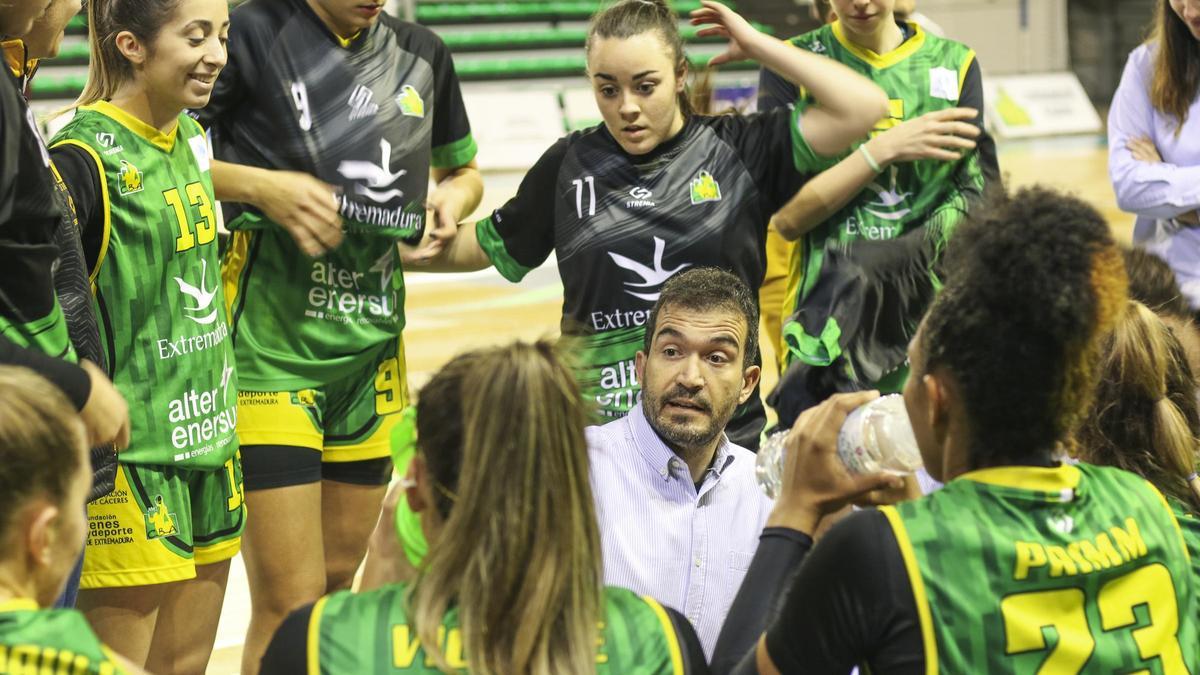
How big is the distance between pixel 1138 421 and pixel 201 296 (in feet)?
6.29

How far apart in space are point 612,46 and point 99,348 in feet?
4.49

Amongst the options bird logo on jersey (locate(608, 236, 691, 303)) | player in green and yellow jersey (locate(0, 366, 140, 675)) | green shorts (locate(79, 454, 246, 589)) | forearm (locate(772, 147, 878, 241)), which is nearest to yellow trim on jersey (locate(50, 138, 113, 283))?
green shorts (locate(79, 454, 246, 589))

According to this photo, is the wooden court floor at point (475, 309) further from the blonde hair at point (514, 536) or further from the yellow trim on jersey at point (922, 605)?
the yellow trim on jersey at point (922, 605)

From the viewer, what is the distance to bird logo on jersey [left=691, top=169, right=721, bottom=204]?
3.51 m

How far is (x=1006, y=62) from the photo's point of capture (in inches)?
904

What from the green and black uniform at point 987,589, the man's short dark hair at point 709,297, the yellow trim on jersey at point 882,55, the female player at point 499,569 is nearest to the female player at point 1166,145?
the yellow trim on jersey at point 882,55

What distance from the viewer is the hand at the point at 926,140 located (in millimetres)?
3494

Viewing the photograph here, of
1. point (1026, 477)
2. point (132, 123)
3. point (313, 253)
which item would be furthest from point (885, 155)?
point (1026, 477)

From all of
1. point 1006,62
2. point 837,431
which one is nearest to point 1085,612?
point 837,431

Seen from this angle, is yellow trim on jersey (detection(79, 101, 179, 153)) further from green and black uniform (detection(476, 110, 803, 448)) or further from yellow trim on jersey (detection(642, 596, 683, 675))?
yellow trim on jersey (detection(642, 596, 683, 675))

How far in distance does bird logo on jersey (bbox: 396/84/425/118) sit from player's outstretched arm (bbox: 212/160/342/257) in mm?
362

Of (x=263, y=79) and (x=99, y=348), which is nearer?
(x=99, y=348)

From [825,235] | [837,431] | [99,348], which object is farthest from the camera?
[825,235]

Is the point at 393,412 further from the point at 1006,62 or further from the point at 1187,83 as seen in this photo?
the point at 1006,62
